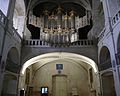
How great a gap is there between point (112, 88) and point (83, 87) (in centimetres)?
567

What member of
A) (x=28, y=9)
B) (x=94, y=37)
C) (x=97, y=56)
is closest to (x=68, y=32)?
(x=94, y=37)

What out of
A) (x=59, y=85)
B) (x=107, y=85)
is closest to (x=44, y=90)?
(x=59, y=85)

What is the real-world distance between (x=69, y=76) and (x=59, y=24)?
606cm

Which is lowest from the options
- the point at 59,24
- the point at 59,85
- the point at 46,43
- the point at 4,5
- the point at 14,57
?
the point at 59,85

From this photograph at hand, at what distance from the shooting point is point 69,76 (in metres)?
17.3

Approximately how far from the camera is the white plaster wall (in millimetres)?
16859

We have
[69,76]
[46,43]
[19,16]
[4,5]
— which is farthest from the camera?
[69,76]

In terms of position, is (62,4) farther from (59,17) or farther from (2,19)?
(2,19)

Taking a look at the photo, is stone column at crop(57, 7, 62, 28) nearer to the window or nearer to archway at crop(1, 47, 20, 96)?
archway at crop(1, 47, 20, 96)

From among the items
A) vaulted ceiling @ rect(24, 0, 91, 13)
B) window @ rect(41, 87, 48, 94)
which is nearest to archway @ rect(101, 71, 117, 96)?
window @ rect(41, 87, 48, 94)

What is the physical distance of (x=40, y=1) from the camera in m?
15.8

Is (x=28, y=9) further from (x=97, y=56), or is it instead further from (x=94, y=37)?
(x=97, y=56)

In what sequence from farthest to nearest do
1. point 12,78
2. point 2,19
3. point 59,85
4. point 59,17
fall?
Result: point 59,85 < point 59,17 < point 12,78 < point 2,19

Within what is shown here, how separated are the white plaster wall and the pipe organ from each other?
4.83 meters
